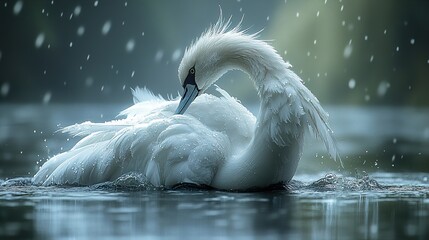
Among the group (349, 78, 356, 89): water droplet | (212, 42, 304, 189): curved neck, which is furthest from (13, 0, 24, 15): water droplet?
(212, 42, 304, 189): curved neck

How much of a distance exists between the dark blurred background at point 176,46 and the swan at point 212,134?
4048 centimetres

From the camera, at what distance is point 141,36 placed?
264 feet

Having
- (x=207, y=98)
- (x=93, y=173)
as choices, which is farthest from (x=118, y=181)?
(x=207, y=98)

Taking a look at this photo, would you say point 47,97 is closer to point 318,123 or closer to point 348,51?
point 348,51

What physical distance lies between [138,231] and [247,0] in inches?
2929

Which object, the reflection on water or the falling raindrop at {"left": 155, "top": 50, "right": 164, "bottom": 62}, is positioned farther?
the falling raindrop at {"left": 155, "top": 50, "right": 164, "bottom": 62}

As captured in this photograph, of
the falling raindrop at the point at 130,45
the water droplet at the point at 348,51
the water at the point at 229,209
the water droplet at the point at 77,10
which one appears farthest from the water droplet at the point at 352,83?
the water at the point at 229,209

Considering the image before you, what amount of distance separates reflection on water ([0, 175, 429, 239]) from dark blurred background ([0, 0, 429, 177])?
104ft

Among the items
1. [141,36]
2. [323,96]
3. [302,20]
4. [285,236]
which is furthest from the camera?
[141,36]

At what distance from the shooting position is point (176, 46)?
264 ft

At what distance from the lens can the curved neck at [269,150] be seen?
11.4 metres

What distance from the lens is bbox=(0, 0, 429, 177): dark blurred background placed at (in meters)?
57.6

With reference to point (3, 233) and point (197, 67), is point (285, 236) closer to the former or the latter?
point (3, 233)

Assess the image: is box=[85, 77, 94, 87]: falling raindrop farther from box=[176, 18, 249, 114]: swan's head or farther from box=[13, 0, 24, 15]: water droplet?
box=[176, 18, 249, 114]: swan's head
